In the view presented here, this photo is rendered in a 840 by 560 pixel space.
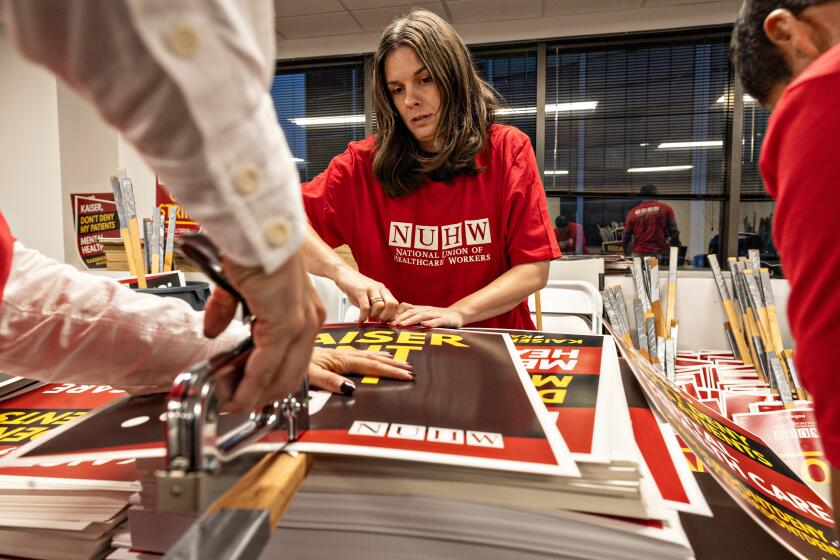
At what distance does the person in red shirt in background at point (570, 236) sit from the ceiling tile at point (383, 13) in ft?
5.40

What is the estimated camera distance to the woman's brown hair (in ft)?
3.81

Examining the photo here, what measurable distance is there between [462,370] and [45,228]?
3577 mm

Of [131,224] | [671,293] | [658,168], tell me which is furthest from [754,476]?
[658,168]

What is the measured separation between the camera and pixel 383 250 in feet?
4.24

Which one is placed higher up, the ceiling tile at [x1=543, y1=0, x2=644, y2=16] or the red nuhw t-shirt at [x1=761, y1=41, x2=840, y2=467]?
the ceiling tile at [x1=543, y1=0, x2=644, y2=16]

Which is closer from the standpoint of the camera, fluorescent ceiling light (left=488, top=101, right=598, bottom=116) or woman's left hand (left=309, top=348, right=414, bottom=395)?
woman's left hand (left=309, top=348, right=414, bottom=395)

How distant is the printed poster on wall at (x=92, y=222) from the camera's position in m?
3.26

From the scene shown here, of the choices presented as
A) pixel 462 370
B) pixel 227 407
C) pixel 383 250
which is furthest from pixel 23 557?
pixel 383 250

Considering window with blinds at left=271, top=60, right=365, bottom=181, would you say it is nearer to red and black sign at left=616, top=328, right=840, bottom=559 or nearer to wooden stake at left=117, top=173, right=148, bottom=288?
wooden stake at left=117, top=173, right=148, bottom=288

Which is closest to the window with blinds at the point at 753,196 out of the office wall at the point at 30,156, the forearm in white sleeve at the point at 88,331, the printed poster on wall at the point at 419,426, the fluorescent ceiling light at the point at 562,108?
the fluorescent ceiling light at the point at 562,108

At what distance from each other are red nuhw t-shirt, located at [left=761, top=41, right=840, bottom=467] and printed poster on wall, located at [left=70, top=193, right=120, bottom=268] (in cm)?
364

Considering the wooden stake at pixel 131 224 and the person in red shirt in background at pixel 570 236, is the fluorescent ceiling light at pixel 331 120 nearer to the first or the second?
the person in red shirt in background at pixel 570 236

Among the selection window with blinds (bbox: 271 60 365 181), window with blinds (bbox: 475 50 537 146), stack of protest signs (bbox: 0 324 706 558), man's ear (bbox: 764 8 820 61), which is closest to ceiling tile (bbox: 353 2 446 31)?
window with blinds (bbox: 271 60 365 181)

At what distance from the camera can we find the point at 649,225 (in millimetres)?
3643
